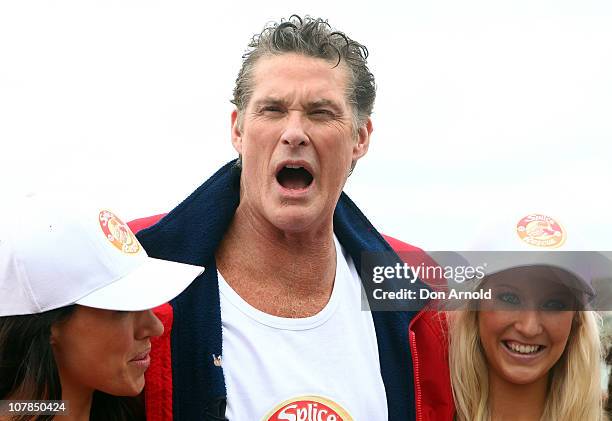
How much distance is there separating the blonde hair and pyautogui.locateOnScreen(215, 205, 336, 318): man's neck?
56cm

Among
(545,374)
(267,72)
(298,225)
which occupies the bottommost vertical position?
(545,374)

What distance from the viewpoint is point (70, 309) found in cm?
276

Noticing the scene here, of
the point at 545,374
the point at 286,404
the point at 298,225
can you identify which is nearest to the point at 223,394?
the point at 286,404

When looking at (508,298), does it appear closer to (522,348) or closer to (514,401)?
(522,348)

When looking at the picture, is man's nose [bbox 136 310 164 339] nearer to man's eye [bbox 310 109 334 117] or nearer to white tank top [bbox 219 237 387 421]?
white tank top [bbox 219 237 387 421]

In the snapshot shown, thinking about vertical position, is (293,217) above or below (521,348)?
above

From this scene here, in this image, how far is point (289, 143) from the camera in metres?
3.58

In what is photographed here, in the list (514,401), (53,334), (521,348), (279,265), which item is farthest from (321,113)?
(53,334)

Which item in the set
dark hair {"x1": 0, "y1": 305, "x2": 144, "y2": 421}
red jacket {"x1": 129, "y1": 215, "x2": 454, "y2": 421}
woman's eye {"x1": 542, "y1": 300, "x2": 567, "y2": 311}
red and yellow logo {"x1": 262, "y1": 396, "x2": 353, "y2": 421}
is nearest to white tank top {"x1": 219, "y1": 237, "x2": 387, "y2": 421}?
red and yellow logo {"x1": 262, "y1": 396, "x2": 353, "y2": 421}

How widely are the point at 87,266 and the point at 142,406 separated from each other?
0.67m

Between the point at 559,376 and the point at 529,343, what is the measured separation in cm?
22

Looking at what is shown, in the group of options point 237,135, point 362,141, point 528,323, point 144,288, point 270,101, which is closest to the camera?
point 144,288

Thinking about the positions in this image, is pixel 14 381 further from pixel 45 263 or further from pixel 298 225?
pixel 298 225

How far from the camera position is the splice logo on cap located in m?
2.93
